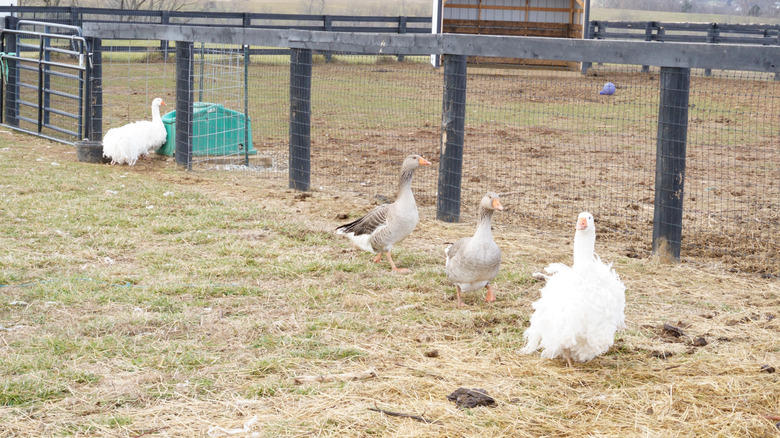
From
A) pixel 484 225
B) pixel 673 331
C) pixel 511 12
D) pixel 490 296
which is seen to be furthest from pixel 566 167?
pixel 511 12

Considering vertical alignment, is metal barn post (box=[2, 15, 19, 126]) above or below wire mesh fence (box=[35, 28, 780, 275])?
above

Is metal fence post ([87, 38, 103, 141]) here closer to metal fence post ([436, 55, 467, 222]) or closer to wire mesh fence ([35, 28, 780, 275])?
wire mesh fence ([35, 28, 780, 275])

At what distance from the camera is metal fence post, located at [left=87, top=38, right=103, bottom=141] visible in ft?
39.0

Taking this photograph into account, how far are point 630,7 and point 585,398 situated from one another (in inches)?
3109

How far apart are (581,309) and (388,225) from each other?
8.11 feet

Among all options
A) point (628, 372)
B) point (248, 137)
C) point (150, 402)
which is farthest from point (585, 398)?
point (248, 137)

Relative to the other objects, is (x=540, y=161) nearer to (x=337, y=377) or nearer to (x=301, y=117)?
(x=301, y=117)

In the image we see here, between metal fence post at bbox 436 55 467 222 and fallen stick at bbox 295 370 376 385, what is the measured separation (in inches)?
166

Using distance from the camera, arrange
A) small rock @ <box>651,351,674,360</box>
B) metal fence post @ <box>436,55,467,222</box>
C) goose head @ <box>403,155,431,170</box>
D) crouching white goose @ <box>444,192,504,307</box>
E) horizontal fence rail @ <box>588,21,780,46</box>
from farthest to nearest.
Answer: horizontal fence rail @ <box>588,21,780,46</box> < metal fence post @ <box>436,55,467,222</box> < goose head @ <box>403,155,431,170</box> < crouching white goose @ <box>444,192,504,307</box> < small rock @ <box>651,351,674,360</box>

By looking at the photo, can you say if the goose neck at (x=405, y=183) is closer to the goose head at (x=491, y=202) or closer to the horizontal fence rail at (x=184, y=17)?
the goose head at (x=491, y=202)

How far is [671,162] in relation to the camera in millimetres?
6836

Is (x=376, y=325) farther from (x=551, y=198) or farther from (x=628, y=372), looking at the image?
(x=551, y=198)

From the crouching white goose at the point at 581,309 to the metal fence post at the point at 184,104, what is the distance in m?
7.80

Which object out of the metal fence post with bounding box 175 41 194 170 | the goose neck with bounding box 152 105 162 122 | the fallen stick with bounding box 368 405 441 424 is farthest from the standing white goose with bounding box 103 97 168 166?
the fallen stick with bounding box 368 405 441 424
